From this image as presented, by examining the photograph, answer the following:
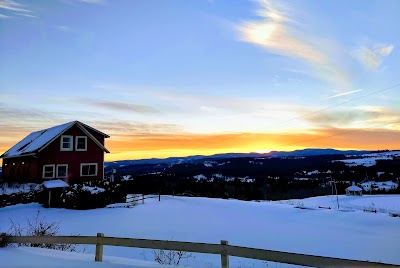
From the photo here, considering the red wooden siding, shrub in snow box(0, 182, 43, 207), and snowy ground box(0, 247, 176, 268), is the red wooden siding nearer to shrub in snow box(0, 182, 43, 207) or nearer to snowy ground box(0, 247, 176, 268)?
shrub in snow box(0, 182, 43, 207)

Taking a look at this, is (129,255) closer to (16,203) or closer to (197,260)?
(197,260)

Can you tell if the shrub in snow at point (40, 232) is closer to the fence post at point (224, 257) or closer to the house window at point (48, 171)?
the fence post at point (224, 257)

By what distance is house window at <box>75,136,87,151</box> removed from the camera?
3829 centimetres

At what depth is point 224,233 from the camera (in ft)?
62.6

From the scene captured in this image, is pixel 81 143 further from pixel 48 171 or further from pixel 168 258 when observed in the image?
pixel 168 258

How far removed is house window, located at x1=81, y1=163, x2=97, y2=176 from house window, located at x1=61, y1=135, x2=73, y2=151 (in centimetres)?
263

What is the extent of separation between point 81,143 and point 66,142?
5.80 ft

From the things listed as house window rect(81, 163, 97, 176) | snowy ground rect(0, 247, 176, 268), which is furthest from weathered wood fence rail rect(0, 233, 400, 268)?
house window rect(81, 163, 97, 176)

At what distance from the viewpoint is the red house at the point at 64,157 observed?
3562cm

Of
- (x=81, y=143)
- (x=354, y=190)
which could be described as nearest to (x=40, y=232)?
(x=81, y=143)

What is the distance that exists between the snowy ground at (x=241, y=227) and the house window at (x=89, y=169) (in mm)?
9091

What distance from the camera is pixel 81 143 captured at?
38.7 meters

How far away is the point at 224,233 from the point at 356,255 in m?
6.96

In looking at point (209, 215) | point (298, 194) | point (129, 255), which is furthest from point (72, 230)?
point (298, 194)
